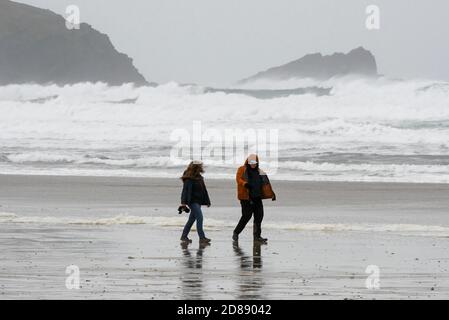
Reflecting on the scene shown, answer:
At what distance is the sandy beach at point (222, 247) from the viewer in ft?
35.2

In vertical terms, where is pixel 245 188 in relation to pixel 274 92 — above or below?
below

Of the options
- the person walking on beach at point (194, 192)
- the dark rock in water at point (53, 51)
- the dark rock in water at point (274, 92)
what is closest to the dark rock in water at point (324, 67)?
the dark rock in water at point (274, 92)

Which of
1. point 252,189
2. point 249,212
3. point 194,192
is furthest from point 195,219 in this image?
point 252,189

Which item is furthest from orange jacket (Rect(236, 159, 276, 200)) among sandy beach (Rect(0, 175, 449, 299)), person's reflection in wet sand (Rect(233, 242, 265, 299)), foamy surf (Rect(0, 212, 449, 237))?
foamy surf (Rect(0, 212, 449, 237))

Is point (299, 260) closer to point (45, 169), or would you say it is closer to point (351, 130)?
point (45, 169)

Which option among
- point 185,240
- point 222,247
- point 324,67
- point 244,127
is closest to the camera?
point 222,247

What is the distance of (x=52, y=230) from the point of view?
664 inches

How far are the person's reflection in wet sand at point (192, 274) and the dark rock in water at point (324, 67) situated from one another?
173ft

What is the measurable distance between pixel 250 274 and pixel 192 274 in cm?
66

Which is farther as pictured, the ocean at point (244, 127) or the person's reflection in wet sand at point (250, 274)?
the ocean at point (244, 127)

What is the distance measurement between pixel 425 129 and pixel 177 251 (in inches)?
1300

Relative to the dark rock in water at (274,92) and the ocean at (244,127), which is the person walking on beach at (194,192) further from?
the dark rock in water at (274,92)

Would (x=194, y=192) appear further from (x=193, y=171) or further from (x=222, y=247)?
(x=222, y=247)

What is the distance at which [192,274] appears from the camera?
38.9 feet
